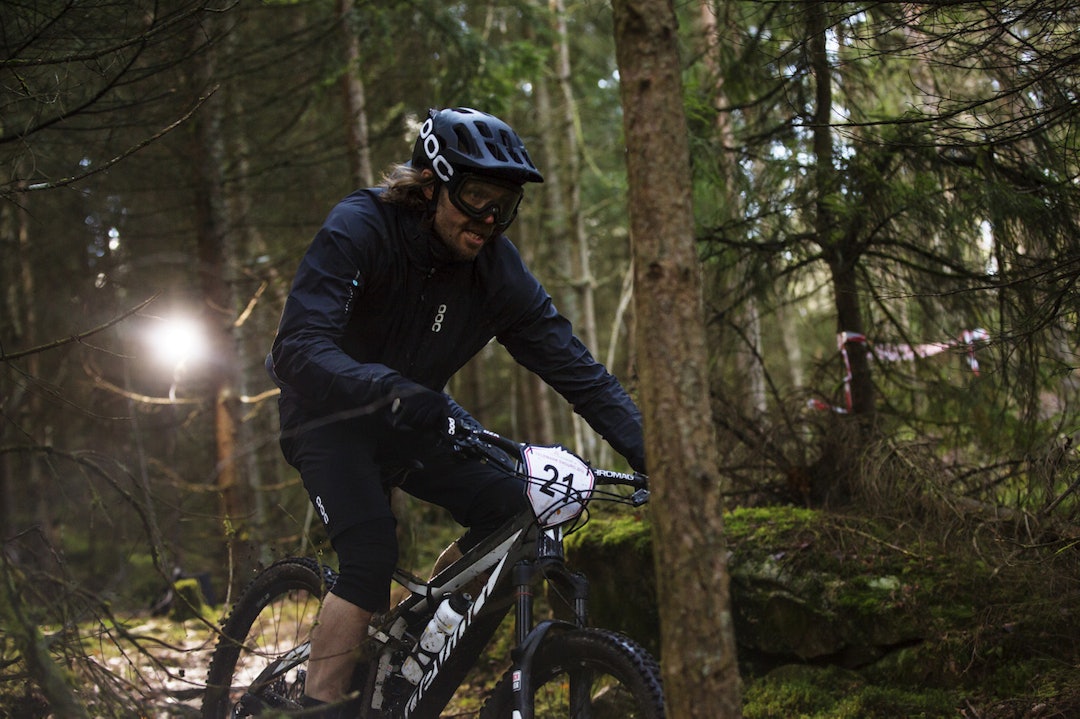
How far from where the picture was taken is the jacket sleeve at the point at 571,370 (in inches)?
138

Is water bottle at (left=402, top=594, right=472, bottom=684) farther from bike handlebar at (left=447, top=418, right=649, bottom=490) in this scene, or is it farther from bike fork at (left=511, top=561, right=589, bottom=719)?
bike handlebar at (left=447, top=418, right=649, bottom=490)

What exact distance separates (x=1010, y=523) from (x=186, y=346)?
25.3 feet

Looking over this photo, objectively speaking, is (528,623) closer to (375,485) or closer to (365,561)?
(365,561)

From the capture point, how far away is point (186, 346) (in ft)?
29.7

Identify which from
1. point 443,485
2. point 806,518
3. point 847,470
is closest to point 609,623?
point 806,518

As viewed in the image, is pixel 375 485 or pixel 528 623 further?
pixel 375 485

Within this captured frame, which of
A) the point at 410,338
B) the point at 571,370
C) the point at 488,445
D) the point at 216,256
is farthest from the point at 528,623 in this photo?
the point at 216,256

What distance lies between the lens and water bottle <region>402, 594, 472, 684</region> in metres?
3.43

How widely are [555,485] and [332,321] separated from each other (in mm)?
1013

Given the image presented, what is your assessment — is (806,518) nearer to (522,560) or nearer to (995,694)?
(995,694)

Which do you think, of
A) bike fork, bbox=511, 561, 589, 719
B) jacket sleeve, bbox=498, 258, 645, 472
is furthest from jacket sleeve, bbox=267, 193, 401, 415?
bike fork, bbox=511, 561, 589, 719

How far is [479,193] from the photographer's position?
3.46 metres

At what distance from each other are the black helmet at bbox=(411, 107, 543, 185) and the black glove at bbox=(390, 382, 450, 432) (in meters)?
0.98

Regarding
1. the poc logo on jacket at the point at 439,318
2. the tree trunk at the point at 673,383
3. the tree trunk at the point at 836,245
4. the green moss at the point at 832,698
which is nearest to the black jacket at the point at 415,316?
the poc logo on jacket at the point at 439,318
